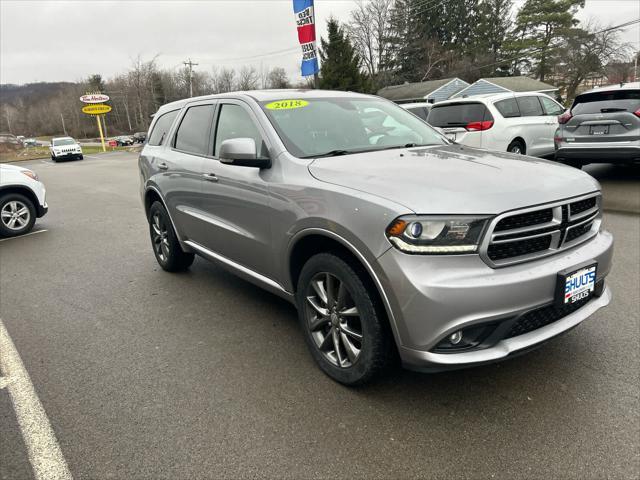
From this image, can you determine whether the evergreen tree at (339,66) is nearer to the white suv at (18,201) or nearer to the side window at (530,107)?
the side window at (530,107)

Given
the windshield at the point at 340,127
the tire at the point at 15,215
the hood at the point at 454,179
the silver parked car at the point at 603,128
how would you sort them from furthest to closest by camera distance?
1. the silver parked car at the point at 603,128
2. the tire at the point at 15,215
3. the windshield at the point at 340,127
4. the hood at the point at 454,179

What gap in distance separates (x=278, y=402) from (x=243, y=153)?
5.21 feet

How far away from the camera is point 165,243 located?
16.6 ft

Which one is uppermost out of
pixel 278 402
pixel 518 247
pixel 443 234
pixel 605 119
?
pixel 605 119

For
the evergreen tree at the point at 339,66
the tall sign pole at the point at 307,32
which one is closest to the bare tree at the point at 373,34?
the evergreen tree at the point at 339,66

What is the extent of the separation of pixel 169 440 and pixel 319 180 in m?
1.67

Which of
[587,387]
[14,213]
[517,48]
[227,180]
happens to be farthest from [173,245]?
[517,48]

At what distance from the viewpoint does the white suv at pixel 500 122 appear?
9562mm

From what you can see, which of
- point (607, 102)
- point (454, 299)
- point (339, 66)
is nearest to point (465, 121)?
point (607, 102)

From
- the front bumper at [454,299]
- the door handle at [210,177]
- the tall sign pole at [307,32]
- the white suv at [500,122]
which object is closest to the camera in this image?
the front bumper at [454,299]

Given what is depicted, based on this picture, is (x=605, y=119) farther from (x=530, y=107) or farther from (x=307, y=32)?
(x=307, y=32)

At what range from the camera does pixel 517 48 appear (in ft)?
182

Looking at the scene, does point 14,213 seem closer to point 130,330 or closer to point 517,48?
point 130,330

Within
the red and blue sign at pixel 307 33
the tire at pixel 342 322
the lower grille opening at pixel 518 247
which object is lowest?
the tire at pixel 342 322
